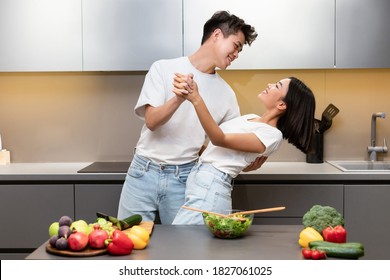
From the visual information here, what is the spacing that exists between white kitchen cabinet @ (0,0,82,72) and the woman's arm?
57.5 inches

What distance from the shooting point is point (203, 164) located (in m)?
2.64

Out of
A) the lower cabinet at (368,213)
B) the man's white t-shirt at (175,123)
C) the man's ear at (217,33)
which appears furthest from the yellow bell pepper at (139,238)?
the lower cabinet at (368,213)

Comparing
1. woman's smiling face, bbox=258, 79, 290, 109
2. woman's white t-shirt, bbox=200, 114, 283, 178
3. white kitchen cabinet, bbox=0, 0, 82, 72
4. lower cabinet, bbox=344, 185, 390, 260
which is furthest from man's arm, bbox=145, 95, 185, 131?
lower cabinet, bbox=344, 185, 390, 260

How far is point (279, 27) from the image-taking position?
3.68 metres

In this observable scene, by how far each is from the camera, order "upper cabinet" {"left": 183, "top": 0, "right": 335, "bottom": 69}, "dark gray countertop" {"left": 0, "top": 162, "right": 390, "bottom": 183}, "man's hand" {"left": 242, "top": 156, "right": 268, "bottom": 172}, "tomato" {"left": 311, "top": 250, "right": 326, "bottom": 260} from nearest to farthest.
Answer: "tomato" {"left": 311, "top": 250, "right": 326, "bottom": 260}
"man's hand" {"left": 242, "top": 156, "right": 268, "bottom": 172}
"dark gray countertop" {"left": 0, "top": 162, "right": 390, "bottom": 183}
"upper cabinet" {"left": 183, "top": 0, "right": 335, "bottom": 69}

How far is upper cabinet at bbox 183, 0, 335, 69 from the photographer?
144 inches

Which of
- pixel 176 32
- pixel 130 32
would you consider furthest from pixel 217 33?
pixel 130 32

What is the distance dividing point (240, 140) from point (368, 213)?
1343mm

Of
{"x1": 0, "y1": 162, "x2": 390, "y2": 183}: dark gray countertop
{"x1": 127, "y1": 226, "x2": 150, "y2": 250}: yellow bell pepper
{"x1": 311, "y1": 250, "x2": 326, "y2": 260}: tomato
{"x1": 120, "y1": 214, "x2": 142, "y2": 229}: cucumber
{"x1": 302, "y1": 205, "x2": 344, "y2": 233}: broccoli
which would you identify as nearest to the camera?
{"x1": 311, "y1": 250, "x2": 326, "y2": 260}: tomato

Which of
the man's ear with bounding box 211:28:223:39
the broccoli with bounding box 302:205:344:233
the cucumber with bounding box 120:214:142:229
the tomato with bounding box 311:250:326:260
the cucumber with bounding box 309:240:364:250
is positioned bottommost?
the tomato with bounding box 311:250:326:260

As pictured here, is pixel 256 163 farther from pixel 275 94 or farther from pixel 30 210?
pixel 30 210

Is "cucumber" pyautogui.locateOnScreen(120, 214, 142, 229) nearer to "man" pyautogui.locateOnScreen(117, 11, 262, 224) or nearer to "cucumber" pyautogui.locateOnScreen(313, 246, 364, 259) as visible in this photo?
"man" pyautogui.locateOnScreen(117, 11, 262, 224)

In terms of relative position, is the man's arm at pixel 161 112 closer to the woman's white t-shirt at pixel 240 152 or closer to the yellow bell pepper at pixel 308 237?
the woman's white t-shirt at pixel 240 152

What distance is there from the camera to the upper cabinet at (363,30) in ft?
12.1
